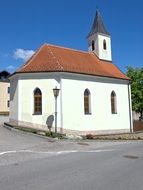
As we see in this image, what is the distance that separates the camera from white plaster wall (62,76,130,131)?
24391 mm

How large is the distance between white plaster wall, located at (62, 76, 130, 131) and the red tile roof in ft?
3.20

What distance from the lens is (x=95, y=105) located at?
26.6 metres

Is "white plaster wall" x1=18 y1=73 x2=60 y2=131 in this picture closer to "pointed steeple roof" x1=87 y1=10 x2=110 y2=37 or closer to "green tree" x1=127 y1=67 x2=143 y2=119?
"pointed steeple roof" x1=87 y1=10 x2=110 y2=37

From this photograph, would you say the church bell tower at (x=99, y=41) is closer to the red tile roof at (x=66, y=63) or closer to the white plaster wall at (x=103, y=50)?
the white plaster wall at (x=103, y=50)

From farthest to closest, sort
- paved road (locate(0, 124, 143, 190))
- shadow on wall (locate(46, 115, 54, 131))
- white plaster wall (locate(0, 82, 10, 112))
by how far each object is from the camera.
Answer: white plaster wall (locate(0, 82, 10, 112)) < shadow on wall (locate(46, 115, 54, 131)) < paved road (locate(0, 124, 143, 190))

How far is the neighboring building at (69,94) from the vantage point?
24172 millimetres

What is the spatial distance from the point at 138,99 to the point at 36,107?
24599mm

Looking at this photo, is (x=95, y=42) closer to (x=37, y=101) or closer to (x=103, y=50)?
(x=103, y=50)

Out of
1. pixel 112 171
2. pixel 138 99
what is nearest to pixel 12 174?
pixel 112 171

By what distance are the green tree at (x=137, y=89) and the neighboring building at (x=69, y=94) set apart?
47.7 ft

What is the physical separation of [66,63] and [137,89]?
72.6 ft

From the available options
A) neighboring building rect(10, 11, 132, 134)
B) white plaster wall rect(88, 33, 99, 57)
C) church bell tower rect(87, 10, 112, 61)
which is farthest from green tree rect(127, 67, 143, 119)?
neighboring building rect(10, 11, 132, 134)

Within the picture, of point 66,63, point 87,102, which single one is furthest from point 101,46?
point 87,102

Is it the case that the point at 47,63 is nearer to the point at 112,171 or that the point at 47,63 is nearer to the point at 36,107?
the point at 36,107
